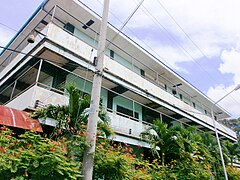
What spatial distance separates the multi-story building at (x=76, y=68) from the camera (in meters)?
8.80

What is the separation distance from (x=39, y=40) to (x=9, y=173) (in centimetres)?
627

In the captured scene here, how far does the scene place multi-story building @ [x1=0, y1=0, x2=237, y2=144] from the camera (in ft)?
28.9

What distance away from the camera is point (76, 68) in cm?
1059

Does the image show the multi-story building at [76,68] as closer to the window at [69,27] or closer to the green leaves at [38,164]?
the window at [69,27]

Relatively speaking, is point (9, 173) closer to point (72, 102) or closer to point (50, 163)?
point (50, 163)

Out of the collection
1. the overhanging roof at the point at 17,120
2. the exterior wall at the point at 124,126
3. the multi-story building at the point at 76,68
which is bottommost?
the overhanging roof at the point at 17,120

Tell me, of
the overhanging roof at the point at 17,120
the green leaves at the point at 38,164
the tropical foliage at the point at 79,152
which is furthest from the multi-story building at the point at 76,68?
the green leaves at the point at 38,164

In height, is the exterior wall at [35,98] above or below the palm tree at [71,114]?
above

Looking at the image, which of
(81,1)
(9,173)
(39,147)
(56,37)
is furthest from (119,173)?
(81,1)

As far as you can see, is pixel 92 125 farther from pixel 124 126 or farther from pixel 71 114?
pixel 124 126

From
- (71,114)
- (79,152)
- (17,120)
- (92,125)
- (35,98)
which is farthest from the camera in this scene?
(35,98)

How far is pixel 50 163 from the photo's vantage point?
432 centimetres

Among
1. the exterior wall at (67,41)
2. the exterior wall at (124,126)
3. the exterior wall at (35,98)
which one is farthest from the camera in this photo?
the exterior wall at (124,126)

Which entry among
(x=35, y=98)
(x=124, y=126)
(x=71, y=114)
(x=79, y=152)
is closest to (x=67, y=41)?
(x=35, y=98)
